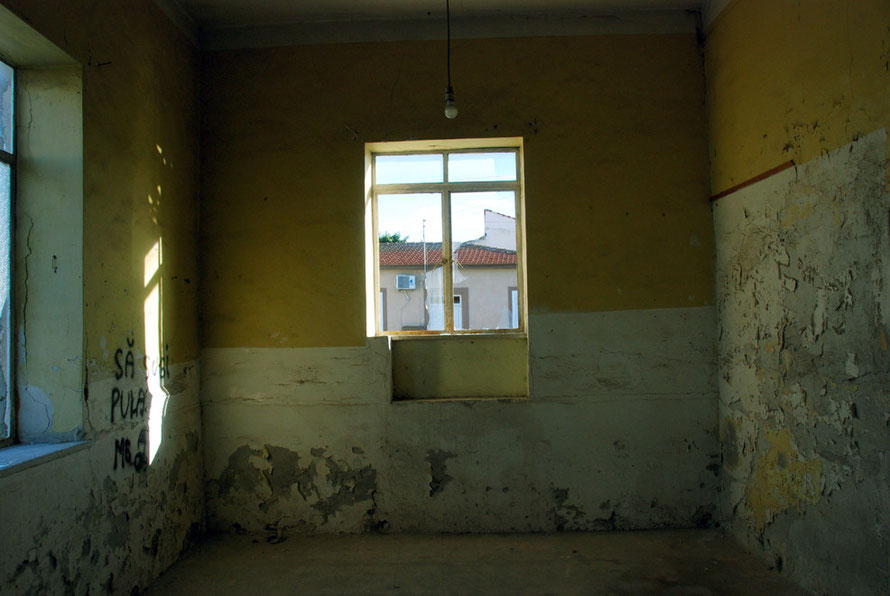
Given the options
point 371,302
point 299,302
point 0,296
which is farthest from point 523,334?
point 0,296

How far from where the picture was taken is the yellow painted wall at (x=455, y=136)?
3.62 m

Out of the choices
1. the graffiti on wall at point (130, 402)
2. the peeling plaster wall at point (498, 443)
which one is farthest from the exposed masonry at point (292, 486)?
the graffiti on wall at point (130, 402)

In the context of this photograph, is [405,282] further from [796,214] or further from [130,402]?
[796,214]

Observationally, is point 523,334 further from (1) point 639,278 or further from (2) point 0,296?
(2) point 0,296

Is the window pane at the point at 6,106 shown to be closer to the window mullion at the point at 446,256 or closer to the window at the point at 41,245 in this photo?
the window at the point at 41,245

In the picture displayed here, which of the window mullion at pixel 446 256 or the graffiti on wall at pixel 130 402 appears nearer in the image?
the graffiti on wall at pixel 130 402

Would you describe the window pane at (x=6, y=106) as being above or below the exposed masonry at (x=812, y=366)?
above

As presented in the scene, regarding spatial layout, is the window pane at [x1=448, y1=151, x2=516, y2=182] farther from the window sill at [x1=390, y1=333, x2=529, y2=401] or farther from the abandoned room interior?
the window sill at [x1=390, y1=333, x2=529, y2=401]

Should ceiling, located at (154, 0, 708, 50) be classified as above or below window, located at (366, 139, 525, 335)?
above

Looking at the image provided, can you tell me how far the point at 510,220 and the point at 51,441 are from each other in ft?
9.77

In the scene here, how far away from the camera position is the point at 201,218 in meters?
3.76

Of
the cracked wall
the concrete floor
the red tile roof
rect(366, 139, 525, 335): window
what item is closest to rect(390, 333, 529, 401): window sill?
rect(366, 139, 525, 335): window

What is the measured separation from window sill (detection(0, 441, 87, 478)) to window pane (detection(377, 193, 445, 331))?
6.59 ft

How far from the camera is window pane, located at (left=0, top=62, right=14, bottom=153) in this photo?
98.2 inches
